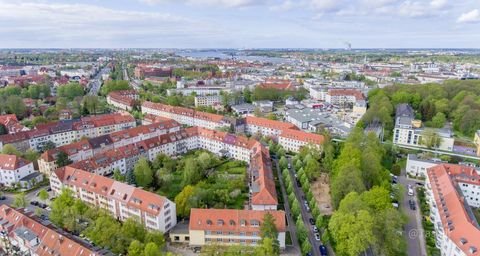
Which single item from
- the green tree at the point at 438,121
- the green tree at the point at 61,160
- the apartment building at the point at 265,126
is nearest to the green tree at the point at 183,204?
the green tree at the point at 61,160

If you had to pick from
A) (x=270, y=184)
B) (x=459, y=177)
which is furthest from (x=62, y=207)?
(x=459, y=177)

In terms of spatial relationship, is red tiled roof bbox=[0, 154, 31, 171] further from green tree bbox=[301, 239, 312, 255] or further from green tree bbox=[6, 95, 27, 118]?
green tree bbox=[301, 239, 312, 255]

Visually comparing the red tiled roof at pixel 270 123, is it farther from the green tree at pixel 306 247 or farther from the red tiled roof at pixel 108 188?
the red tiled roof at pixel 108 188

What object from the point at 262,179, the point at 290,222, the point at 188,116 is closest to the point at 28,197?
the point at 262,179

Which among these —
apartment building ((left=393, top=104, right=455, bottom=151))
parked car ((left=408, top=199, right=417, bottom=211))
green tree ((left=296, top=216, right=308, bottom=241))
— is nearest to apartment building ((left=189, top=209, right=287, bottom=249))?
green tree ((left=296, top=216, right=308, bottom=241))

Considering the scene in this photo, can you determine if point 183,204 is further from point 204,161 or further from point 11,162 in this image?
point 11,162

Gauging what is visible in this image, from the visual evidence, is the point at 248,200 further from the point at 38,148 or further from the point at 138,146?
the point at 38,148
